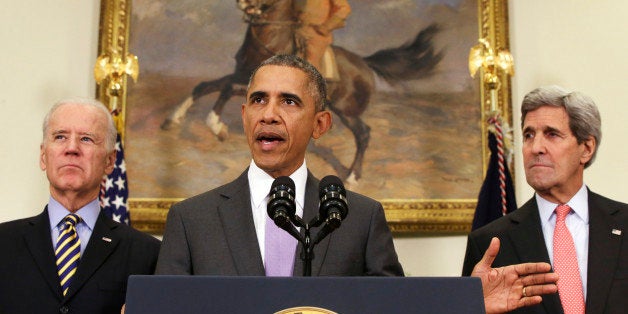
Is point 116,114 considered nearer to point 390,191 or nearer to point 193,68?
point 193,68

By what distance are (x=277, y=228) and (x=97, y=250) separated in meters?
0.92

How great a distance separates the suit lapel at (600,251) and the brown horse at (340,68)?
217 centimetres

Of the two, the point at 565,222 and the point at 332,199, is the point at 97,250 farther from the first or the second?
the point at 565,222

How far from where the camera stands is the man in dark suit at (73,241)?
3021 millimetres

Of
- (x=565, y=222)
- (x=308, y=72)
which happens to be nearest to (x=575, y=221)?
(x=565, y=222)

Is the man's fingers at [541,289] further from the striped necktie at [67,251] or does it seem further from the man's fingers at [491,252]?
the striped necktie at [67,251]

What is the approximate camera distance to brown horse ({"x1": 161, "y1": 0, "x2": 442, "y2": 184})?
5414mm

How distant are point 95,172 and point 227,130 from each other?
206 cm

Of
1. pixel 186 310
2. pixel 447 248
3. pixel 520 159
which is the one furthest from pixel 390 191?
pixel 186 310

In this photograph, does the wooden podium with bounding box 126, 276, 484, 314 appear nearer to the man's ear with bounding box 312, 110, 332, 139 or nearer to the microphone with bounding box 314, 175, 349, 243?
the microphone with bounding box 314, 175, 349, 243

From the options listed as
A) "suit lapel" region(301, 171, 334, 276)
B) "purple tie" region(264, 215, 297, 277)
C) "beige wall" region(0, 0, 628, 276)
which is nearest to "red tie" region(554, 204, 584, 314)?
"suit lapel" region(301, 171, 334, 276)

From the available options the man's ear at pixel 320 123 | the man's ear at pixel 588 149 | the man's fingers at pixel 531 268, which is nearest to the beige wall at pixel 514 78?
the man's ear at pixel 588 149

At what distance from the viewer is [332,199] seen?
2160 millimetres

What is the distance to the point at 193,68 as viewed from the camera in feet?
18.1
